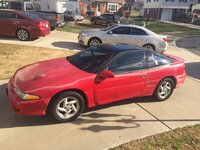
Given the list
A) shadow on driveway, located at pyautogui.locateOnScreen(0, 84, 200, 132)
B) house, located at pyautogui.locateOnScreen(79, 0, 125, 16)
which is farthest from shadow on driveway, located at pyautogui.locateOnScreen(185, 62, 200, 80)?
house, located at pyautogui.locateOnScreen(79, 0, 125, 16)

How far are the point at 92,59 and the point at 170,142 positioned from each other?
8.19 feet

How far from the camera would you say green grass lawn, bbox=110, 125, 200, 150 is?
177 inches

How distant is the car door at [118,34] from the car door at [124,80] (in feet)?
23.5

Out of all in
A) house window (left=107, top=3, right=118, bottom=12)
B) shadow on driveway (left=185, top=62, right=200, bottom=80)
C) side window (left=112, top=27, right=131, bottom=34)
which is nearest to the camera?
shadow on driveway (left=185, top=62, right=200, bottom=80)

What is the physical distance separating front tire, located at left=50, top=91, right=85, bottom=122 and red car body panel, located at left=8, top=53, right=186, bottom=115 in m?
0.12

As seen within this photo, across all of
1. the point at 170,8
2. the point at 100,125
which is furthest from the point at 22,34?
the point at 170,8

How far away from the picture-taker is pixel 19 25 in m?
14.1

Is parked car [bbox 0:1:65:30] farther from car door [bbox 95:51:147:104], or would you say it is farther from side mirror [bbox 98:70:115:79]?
side mirror [bbox 98:70:115:79]

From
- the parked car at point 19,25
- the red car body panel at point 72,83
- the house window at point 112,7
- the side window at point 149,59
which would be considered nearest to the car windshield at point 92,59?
the red car body panel at point 72,83

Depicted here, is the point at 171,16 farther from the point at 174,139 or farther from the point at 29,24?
the point at 174,139

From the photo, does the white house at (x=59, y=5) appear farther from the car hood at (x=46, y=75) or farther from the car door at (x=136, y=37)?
the car hood at (x=46, y=75)

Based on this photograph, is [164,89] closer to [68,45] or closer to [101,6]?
[68,45]

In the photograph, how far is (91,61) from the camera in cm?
579

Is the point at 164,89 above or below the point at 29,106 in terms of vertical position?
below
